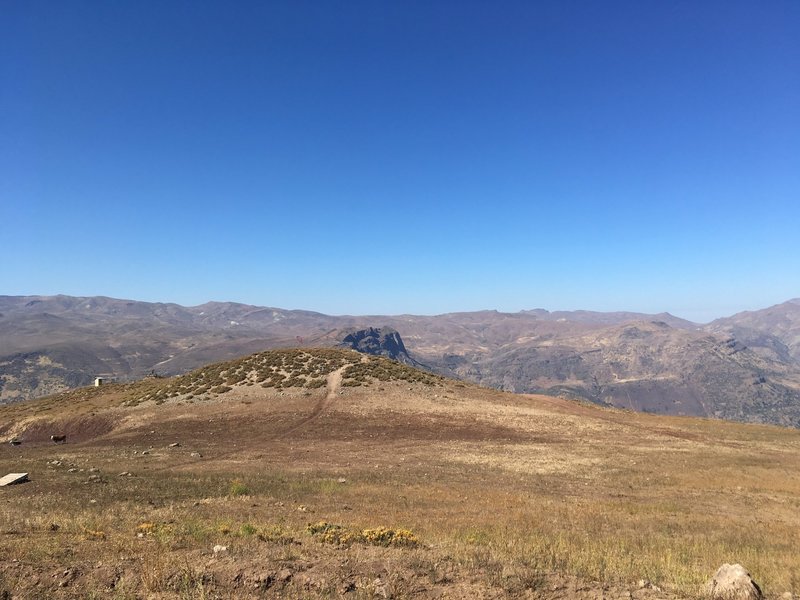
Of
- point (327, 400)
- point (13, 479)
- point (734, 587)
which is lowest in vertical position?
point (327, 400)

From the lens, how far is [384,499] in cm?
1947

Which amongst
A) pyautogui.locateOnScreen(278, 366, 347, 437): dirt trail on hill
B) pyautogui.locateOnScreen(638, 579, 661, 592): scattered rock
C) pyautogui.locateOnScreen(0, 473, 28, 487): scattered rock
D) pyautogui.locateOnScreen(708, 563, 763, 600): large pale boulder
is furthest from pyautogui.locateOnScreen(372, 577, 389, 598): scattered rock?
pyautogui.locateOnScreen(278, 366, 347, 437): dirt trail on hill

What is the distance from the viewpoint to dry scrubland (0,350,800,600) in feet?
28.8

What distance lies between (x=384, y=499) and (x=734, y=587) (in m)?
13.5

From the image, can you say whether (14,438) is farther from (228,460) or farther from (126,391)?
(228,460)

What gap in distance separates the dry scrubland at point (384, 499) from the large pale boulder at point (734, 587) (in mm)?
576

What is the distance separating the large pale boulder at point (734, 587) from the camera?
26.6ft

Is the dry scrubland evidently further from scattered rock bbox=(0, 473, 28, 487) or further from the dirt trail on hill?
scattered rock bbox=(0, 473, 28, 487)

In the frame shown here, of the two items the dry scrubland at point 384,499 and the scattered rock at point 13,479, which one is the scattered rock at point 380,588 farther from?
the scattered rock at point 13,479

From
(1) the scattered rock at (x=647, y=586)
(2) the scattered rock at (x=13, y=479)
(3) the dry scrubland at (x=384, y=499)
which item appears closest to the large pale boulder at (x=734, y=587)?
(3) the dry scrubland at (x=384, y=499)

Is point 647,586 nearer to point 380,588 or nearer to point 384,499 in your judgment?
point 380,588

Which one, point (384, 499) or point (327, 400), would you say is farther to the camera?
point (327, 400)

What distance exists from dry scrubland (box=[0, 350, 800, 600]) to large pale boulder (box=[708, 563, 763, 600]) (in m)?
0.58

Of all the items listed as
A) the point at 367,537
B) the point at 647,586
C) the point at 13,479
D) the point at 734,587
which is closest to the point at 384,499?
the point at 367,537
